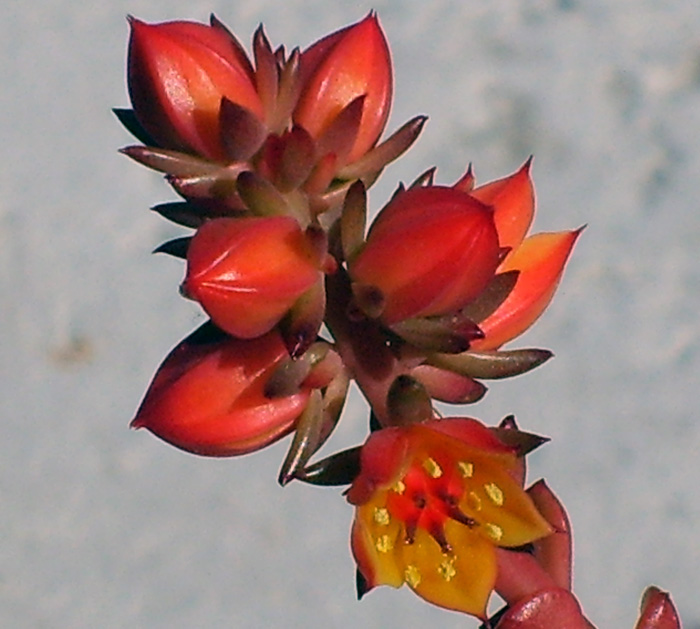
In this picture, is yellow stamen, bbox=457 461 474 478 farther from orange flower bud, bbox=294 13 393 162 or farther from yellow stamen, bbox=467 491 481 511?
orange flower bud, bbox=294 13 393 162

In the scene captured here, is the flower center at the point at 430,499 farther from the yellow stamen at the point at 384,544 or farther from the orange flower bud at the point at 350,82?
the orange flower bud at the point at 350,82

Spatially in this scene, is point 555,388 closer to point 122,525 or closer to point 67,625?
point 122,525

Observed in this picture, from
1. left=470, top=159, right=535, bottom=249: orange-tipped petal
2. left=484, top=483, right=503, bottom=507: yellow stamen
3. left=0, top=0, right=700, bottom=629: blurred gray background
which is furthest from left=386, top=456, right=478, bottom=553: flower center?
left=0, top=0, right=700, bottom=629: blurred gray background

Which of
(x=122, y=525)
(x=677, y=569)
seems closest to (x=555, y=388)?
(x=677, y=569)

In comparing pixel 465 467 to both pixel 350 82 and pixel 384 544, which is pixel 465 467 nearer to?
pixel 384 544

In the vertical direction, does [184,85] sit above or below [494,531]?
above

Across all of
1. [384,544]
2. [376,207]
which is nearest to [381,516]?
[384,544]
